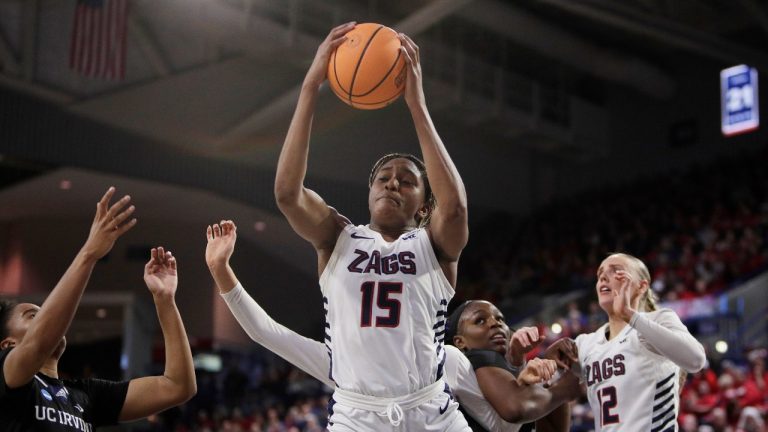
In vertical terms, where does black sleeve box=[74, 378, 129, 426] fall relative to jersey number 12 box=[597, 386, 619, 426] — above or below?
above

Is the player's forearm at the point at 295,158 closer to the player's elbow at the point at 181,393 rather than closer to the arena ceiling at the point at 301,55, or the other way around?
the player's elbow at the point at 181,393

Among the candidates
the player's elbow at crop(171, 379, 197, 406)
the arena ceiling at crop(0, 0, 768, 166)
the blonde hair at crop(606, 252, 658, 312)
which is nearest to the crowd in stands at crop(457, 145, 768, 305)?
the arena ceiling at crop(0, 0, 768, 166)

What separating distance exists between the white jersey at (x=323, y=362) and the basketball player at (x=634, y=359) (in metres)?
0.64

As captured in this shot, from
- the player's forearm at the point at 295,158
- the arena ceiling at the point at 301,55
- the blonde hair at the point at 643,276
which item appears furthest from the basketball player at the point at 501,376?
the arena ceiling at the point at 301,55

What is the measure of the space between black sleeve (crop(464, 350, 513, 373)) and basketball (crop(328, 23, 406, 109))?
146 centimetres

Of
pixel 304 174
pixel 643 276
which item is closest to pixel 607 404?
pixel 643 276

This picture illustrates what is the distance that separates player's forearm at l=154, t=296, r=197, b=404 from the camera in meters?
4.04

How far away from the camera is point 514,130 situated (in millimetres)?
24812

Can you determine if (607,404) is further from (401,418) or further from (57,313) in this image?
(57,313)

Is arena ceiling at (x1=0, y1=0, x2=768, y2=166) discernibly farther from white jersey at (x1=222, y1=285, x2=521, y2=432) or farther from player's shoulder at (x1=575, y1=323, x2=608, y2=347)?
white jersey at (x1=222, y1=285, x2=521, y2=432)

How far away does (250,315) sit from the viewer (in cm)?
453

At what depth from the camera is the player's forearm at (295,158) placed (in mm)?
3791

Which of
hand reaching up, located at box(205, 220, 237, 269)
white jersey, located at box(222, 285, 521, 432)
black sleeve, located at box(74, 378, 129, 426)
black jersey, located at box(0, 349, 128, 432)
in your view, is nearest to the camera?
black jersey, located at box(0, 349, 128, 432)

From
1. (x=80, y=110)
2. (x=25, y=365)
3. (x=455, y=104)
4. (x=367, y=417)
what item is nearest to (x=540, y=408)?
(x=367, y=417)
